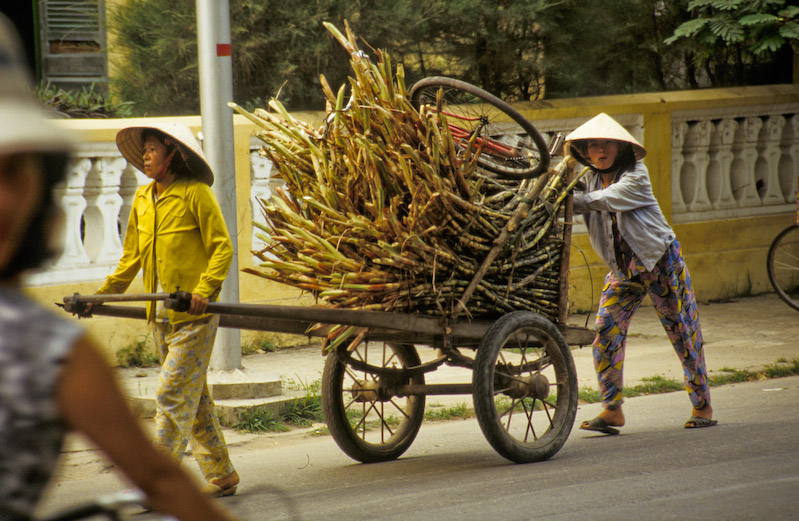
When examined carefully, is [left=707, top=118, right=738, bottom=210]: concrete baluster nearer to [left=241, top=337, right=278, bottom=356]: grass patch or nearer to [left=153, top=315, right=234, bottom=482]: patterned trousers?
[left=241, top=337, right=278, bottom=356]: grass patch

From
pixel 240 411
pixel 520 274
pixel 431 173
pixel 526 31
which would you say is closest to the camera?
pixel 431 173

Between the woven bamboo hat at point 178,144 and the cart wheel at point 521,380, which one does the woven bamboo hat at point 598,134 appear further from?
the woven bamboo hat at point 178,144

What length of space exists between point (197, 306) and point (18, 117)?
292cm

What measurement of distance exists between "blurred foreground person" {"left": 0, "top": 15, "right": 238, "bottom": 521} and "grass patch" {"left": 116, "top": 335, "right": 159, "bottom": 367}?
6607 mm

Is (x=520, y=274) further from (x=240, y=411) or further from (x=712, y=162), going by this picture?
(x=712, y=162)

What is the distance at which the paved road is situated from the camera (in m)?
4.67

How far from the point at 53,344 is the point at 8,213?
0.70 ft

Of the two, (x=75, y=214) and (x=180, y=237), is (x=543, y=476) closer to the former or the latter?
(x=180, y=237)

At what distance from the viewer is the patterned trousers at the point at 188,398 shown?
483cm

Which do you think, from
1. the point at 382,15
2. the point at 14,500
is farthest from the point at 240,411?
the point at 14,500

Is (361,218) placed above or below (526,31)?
below

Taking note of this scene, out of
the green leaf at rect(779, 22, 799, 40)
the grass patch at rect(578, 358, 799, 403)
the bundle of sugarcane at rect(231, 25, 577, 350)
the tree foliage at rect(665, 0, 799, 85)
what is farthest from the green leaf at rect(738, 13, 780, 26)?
the bundle of sugarcane at rect(231, 25, 577, 350)

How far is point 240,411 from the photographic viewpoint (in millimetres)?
6746

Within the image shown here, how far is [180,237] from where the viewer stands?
510 centimetres
